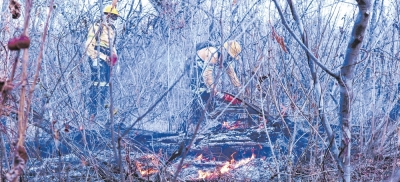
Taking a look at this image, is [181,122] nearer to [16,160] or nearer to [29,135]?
[29,135]

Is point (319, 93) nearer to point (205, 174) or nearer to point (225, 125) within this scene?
point (205, 174)

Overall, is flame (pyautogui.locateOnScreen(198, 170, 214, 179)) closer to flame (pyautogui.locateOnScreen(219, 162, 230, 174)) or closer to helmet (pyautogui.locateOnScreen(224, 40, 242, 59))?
flame (pyautogui.locateOnScreen(219, 162, 230, 174))

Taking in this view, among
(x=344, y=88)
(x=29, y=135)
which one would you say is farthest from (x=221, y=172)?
(x=344, y=88)

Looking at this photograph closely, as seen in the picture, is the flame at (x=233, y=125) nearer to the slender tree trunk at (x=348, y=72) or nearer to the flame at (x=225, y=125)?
the flame at (x=225, y=125)

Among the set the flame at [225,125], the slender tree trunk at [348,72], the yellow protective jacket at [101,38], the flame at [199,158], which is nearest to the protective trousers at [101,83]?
the yellow protective jacket at [101,38]

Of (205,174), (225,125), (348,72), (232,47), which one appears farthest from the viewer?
(225,125)

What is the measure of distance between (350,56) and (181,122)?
5392 millimetres

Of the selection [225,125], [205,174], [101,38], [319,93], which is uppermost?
[101,38]

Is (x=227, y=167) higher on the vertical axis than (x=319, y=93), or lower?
lower

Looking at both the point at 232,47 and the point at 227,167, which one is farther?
the point at 232,47

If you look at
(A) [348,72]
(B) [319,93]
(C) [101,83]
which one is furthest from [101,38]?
(A) [348,72]

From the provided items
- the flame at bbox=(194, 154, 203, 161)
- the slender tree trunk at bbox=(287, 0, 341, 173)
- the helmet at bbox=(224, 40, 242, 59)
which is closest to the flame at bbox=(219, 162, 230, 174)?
→ the flame at bbox=(194, 154, 203, 161)

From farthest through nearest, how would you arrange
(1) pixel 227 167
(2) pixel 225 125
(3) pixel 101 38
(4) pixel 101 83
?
(4) pixel 101 83 → (2) pixel 225 125 → (3) pixel 101 38 → (1) pixel 227 167

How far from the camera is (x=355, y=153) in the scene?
4.68 metres
